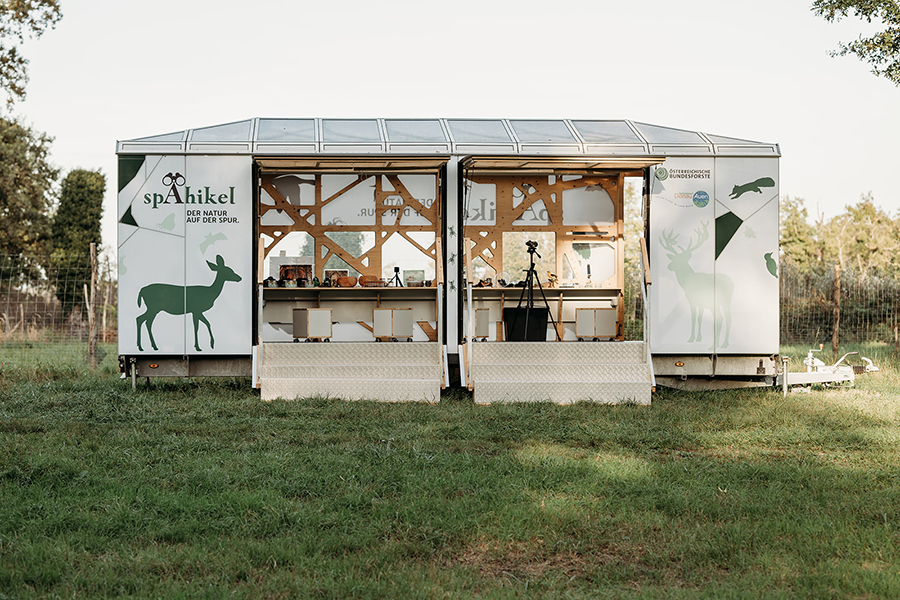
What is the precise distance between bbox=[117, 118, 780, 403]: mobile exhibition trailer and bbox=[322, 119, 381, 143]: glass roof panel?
0.10ft

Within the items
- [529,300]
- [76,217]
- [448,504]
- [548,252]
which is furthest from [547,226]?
[76,217]

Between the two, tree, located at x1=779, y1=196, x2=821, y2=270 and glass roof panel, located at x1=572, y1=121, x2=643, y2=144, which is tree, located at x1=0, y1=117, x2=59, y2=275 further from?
tree, located at x1=779, y1=196, x2=821, y2=270

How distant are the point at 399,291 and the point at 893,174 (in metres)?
30.6

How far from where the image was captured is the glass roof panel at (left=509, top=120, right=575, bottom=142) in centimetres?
1026

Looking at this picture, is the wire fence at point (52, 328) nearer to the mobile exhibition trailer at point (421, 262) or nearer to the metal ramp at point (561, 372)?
the mobile exhibition trailer at point (421, 262)

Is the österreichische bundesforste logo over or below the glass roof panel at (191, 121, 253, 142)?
below

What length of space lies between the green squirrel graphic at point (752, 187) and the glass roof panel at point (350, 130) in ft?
15.5

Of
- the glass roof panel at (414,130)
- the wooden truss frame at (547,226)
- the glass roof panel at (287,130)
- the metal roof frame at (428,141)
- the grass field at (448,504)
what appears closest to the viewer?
the grass field at (448,504)

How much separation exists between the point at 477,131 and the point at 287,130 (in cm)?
258

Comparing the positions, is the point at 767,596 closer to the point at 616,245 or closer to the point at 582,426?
the point at 582,426

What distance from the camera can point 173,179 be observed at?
9711mm

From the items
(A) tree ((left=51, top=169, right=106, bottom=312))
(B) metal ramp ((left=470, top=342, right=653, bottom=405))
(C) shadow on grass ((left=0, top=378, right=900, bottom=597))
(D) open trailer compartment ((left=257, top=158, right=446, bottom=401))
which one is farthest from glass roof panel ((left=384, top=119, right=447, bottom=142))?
(A) tree ((left=51, top=169, right=106, bottom=312))

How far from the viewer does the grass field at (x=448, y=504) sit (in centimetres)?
351

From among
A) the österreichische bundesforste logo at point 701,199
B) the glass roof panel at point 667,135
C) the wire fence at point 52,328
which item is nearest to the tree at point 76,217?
the wire fence at point 52,328
